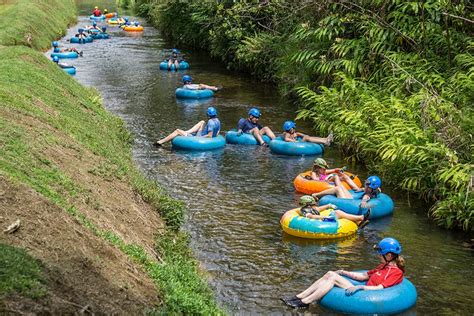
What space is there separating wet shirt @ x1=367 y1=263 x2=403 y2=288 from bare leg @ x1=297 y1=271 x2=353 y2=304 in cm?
34

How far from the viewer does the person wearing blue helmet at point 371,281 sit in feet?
30.2

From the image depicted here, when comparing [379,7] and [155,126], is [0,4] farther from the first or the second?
[379,7]

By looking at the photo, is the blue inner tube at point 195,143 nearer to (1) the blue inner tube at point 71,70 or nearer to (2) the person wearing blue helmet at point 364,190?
(2) the person wearing blue helmet at point 364,190

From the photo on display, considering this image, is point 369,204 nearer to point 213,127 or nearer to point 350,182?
point 350,182

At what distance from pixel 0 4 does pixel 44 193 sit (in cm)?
3243

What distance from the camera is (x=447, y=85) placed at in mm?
16203

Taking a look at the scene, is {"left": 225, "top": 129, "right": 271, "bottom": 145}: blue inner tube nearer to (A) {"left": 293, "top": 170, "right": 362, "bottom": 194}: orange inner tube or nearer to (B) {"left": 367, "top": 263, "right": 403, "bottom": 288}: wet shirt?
(A) {"left": 293, "top": 170, "right": 362, "bottom": 194}: orange inner tube

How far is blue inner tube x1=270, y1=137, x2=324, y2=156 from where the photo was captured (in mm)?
17312

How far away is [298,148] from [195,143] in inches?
104

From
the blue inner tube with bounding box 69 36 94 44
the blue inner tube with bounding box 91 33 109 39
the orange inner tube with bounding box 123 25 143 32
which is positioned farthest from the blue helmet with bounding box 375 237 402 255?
the orange inner tube with bounding box 123 25 143 32

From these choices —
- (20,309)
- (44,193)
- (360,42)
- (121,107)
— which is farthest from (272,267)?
(121,107)

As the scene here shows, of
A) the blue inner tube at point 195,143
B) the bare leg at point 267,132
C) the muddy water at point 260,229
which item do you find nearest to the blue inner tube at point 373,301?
the muddy water at point 260,229

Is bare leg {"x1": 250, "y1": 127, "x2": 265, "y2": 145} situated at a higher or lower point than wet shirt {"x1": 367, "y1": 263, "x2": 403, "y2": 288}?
lower

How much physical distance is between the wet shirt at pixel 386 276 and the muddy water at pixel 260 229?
0.50 metres
